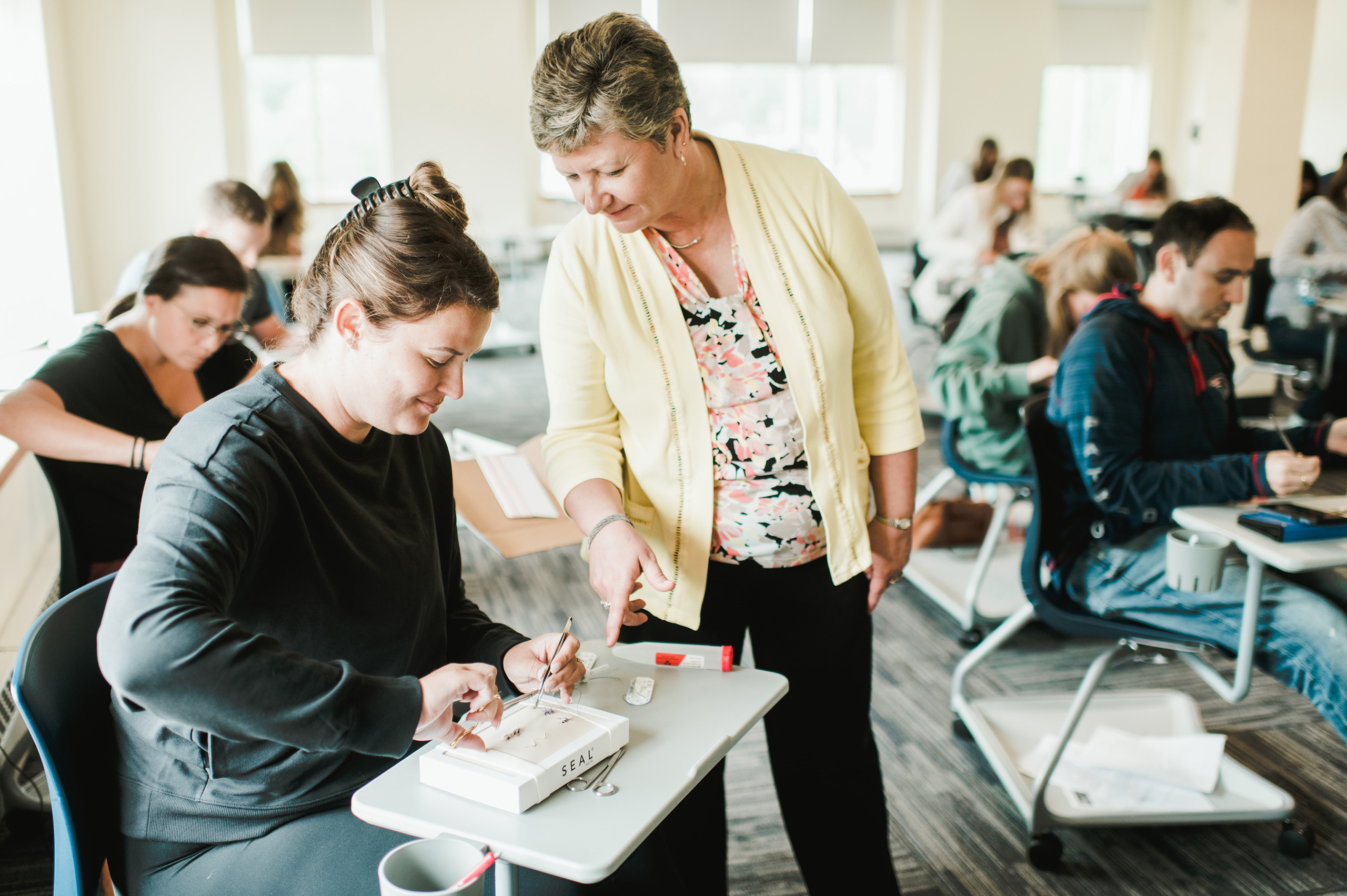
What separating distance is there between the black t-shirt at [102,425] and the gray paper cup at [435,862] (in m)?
1.25

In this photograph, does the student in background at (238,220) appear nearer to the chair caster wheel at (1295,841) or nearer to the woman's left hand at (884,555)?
the woman's left hand at (884,555)

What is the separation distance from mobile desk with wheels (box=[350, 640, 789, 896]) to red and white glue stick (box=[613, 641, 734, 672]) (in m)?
0.06

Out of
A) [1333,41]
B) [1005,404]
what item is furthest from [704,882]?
[1333,41]

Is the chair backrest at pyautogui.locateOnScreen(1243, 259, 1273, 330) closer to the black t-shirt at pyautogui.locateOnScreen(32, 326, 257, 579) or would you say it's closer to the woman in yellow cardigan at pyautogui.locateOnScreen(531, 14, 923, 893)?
the woman in yellow cardigan at pyautogui.locateOnScreen(531, 14, 923, 893)

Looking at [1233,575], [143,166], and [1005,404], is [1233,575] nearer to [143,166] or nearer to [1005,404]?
[1005,404]

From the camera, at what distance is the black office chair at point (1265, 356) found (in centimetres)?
474

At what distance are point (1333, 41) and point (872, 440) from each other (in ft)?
36.6

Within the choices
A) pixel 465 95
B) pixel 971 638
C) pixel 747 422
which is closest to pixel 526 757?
pixel 747 422

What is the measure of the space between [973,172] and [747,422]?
685cm

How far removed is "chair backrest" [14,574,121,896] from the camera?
1.03m

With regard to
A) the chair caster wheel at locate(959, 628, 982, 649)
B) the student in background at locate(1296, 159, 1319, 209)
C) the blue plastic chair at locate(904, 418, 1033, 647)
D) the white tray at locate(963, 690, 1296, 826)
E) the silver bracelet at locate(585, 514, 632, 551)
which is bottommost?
the chair caster wheel at locate(959, 628, 982, 649)

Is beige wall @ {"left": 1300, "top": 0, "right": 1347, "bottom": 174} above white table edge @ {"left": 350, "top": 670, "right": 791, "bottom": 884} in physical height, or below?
above

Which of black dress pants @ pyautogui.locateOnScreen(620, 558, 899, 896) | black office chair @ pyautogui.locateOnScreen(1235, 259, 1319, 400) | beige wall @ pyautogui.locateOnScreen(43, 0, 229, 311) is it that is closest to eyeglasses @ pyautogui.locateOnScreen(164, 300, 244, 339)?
black dress pants @ pyautogui.locateOnScreen(620, 558, 899, 896)

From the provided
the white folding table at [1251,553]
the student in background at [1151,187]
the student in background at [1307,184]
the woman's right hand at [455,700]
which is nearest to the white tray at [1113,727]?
the white folding table at [1251,553]
